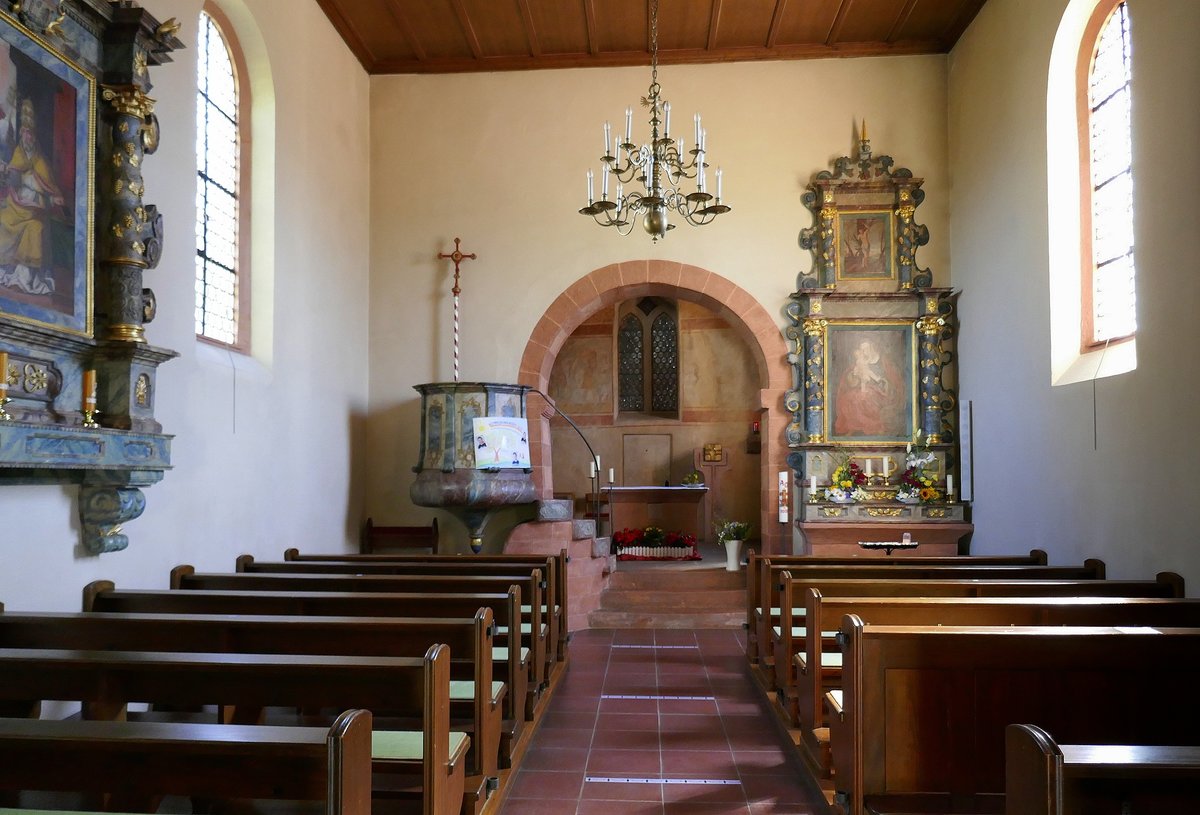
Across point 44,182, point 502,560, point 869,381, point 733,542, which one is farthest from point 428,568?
point 869,381

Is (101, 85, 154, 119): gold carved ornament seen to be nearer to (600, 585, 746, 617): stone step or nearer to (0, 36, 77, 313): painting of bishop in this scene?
(0, 36, 77, 313): painting of bishop

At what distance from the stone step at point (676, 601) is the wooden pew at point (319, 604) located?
4067 mm

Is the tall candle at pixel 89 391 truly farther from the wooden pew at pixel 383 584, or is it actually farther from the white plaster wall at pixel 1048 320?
the white plaster wall at pixel 1048 320

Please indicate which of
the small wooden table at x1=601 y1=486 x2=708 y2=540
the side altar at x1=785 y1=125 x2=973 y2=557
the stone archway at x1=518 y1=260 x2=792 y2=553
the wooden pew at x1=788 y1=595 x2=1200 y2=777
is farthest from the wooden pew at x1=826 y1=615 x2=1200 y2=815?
the small wooden table at x1=601 y1=486 x2=708 y2=540

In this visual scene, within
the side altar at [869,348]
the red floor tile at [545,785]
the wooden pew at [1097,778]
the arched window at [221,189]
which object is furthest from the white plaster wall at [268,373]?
the side altar at [869,348]

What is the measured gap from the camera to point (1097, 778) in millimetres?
1818

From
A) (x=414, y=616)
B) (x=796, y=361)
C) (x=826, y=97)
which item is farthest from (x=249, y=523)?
(x=826, y=97)

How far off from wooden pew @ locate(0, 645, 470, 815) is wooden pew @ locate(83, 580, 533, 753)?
47.3 inches

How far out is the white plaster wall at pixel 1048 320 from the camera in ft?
16.6

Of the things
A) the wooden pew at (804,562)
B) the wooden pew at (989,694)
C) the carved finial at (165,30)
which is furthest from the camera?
the wooden pew at (804,562)

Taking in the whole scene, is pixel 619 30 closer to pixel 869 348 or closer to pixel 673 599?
pixel 869 348

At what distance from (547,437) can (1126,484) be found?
5644 mm

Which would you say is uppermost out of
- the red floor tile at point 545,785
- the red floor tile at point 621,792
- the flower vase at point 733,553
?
the flower vase at point 733,553

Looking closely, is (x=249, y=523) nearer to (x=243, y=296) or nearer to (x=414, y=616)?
(x=243, y=296)
